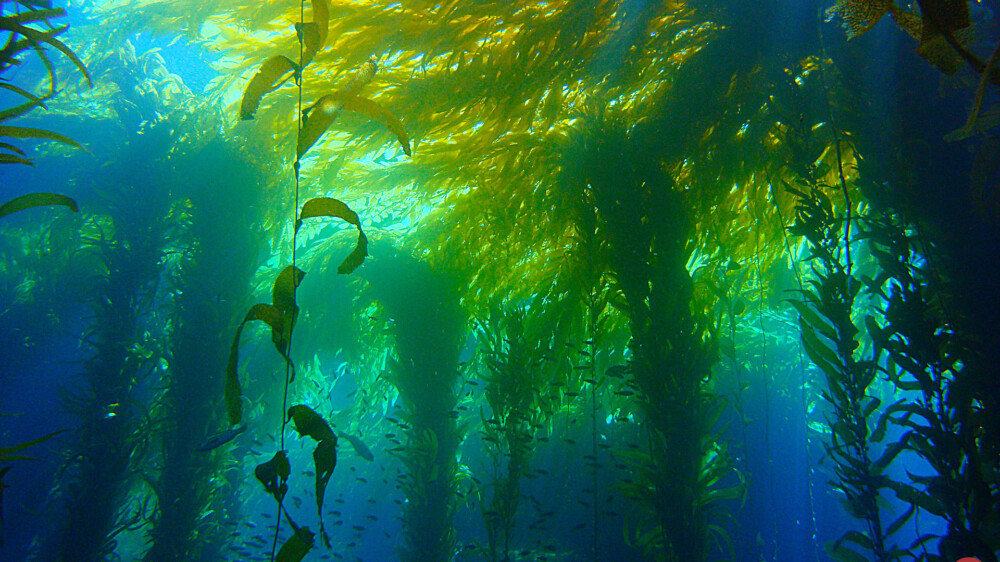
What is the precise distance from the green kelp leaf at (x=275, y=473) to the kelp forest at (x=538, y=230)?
0.01m

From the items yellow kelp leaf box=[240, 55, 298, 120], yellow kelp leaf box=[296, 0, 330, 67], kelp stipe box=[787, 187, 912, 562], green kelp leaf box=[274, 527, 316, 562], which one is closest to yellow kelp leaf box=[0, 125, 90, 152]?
yellow kelp leaf box=[240, 55, 298, 120]

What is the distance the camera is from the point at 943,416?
2625 millimetres

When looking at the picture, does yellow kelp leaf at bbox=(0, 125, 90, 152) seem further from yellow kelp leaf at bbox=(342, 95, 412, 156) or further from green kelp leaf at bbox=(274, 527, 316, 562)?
green kelp leaf at bbox=(274, 527, 316, 562)

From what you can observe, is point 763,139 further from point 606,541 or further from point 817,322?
point 606,541

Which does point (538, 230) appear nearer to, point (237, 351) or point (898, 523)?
point (898, 523)

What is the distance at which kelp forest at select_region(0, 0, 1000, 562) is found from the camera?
2.54 m

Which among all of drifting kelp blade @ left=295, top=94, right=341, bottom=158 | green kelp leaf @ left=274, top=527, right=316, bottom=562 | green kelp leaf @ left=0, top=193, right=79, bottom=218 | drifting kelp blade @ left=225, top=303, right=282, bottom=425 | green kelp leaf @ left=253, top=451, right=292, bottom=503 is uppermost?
drifting kelp blade @ left=295, top=94, right=341, bottom=158

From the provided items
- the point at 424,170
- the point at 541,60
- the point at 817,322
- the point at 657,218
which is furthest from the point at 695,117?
the point at 424,170

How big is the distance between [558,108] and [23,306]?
1587cm

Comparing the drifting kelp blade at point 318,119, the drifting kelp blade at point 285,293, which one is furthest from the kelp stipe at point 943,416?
the drifting kelp blade at point 318,119

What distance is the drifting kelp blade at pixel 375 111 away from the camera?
1395mm

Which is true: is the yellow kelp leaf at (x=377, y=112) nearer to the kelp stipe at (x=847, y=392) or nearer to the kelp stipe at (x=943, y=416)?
the kelp stipe at (x=847, y=392)

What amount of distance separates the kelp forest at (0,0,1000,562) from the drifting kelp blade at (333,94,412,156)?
0.01 meters

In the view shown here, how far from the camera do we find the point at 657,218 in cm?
423
